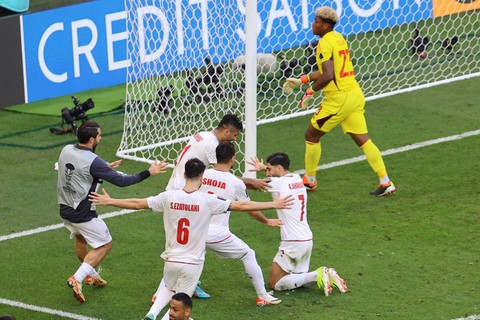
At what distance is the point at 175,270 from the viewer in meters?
10.4

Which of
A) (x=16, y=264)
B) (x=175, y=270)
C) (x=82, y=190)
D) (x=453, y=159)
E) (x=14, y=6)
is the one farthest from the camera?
(x=14, y=6)

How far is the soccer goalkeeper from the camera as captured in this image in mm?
14000

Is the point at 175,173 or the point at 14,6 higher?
the point at 14,6

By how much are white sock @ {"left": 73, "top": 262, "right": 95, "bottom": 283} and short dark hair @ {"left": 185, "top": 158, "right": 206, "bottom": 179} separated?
5.50ft

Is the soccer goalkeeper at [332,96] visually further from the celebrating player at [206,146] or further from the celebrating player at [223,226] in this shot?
the celebrating player at [223,226]

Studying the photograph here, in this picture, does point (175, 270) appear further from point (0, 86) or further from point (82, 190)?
point (0, 86)

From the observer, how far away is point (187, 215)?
403 inches

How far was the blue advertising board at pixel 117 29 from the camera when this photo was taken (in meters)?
16.8

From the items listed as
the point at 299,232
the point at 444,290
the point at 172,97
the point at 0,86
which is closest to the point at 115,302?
the point at 299,232

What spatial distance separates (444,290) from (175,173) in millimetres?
2758

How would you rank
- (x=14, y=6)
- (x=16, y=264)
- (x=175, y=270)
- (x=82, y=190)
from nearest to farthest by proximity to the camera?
1. (x=175, y=270)
2. (x=82, y=190)
3. (x=16, y=264)
4. (x=14, y=6)

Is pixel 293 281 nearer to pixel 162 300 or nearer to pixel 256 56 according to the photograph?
pixel 162 300

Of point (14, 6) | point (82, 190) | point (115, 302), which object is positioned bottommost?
point (115, 302)

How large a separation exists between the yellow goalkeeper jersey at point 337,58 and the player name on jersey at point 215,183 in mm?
3418
